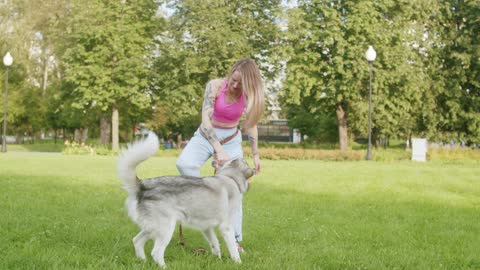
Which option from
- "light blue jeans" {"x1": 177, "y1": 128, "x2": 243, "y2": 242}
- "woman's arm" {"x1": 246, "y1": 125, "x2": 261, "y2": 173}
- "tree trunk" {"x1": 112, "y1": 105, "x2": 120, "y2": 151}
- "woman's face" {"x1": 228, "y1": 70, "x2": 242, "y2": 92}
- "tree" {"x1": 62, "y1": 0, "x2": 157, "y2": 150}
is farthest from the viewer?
"tree trunk" {"x1": 112, "y1": 105, "x2": 120, "y2": 151}

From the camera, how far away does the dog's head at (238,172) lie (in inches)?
243

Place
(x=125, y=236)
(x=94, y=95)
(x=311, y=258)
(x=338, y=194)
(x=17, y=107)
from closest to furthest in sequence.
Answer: (x=311, y=258) < (x=125, y=236) < (x=338, y=194) < (x=94, y=95) < (x=17, y=107)

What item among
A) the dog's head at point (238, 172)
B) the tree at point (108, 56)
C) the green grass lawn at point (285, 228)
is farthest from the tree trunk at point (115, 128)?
the dog's head at point (238, 172)

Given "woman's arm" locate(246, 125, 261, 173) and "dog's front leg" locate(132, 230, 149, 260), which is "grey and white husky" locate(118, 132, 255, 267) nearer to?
"dog's front leg" locate(132, 230, 149, 260)

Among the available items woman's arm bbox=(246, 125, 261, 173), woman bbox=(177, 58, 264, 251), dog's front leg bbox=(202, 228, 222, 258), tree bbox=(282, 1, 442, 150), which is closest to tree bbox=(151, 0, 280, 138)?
tree bbox=(282, 1, 442, 150)

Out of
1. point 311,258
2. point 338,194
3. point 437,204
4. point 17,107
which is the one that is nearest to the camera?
point 311,258

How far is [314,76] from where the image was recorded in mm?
34156

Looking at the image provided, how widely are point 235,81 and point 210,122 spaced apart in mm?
609

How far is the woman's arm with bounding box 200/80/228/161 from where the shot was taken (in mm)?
6443

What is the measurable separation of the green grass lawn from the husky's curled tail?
837 millimetres

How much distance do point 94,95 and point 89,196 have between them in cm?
2627

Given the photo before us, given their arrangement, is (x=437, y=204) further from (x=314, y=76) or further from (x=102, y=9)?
(x=102, y=9)

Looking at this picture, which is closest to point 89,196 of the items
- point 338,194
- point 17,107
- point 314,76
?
point 338,194

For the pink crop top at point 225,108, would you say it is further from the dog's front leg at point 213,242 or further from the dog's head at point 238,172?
the dog's front leg at point 213,242
